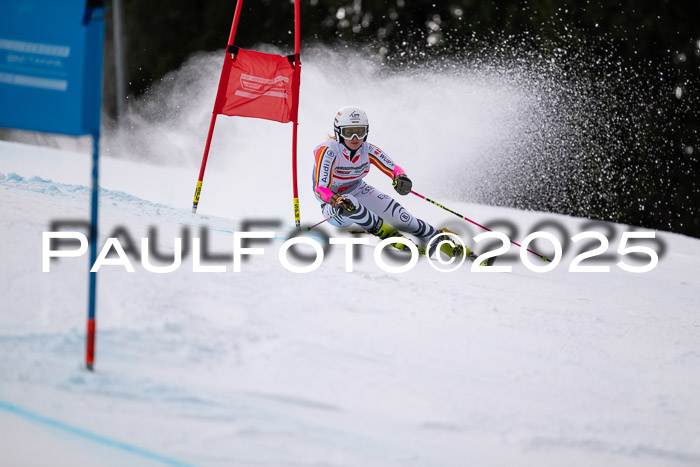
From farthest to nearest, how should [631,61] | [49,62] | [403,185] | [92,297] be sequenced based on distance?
[631,61]
[403,185]
[92,297]
[49,62]

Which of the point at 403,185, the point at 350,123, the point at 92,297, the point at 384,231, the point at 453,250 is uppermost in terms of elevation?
the point at 350,123

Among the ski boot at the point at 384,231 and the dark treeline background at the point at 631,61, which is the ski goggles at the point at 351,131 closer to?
the ski boot at the point at 384,231

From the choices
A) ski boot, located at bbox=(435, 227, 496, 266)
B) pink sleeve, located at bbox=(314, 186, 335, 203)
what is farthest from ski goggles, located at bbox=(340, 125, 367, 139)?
ski boot, located at bbox=(435, 227, 496, 266)

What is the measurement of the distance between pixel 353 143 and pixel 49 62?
131 inches

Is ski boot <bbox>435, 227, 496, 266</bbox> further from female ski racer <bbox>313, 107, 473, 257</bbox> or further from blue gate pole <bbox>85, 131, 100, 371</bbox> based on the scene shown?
blue gate pole <bbox>85, 131, 100, 371</bbox>

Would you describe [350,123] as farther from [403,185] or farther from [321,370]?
[321,370]

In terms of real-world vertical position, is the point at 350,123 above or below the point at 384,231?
above

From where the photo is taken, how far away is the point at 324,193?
534 centimetres

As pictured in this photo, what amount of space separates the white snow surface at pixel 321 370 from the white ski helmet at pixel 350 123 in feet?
5.02

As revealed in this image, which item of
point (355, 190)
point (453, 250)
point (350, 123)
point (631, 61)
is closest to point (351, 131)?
point (350, 123)

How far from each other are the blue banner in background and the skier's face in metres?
3.19

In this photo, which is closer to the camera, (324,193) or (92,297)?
(92,297)

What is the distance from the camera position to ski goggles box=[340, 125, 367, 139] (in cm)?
540

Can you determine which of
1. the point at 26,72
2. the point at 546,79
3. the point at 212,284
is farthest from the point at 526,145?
the point at 26,72
